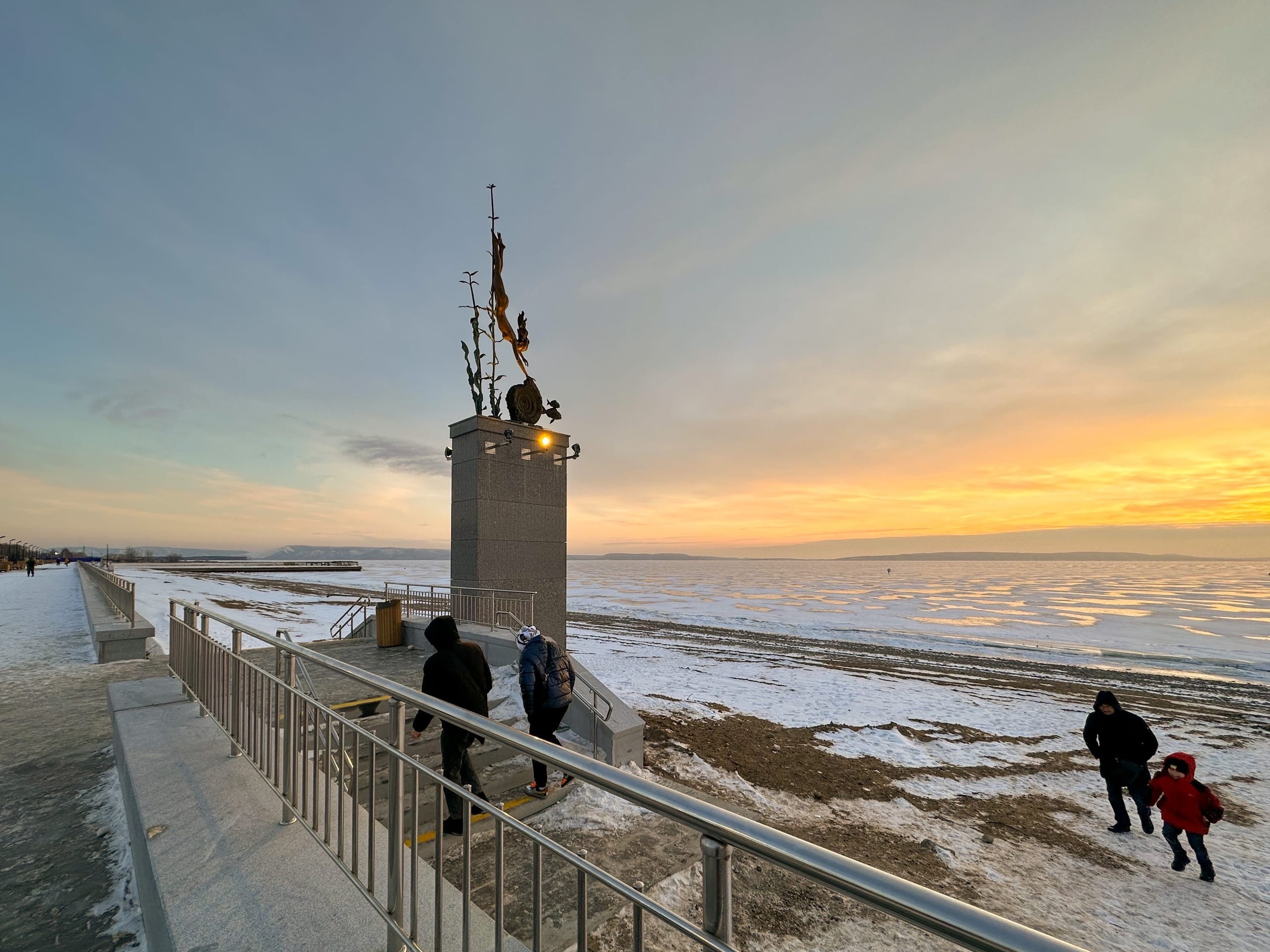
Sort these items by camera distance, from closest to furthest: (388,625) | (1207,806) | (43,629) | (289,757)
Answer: (289,757), (1207,806), (388,625), (43,629)

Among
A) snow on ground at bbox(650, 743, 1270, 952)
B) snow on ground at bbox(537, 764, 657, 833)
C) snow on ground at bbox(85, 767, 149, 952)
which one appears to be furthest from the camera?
snow on ground at bbox(537, 764, 657, 833)

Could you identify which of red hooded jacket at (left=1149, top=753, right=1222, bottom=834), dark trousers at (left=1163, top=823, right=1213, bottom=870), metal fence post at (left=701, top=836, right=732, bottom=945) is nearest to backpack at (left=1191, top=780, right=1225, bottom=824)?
red hooded jacket at (left=1149, top=753, right=1222, bottom=834)

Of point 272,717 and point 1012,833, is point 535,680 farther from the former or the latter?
point 1012,833

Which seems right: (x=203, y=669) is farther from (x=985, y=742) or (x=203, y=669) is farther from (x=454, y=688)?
(x=985, y=742)

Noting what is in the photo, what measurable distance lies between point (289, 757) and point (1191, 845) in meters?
9.07

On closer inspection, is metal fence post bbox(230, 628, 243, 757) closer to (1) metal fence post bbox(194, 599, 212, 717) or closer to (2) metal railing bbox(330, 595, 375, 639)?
(1) metal fence post bbox(194, 599, 212, 717)

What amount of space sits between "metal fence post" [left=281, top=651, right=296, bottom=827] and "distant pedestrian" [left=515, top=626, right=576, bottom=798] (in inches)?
116

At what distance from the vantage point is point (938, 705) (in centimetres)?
1434

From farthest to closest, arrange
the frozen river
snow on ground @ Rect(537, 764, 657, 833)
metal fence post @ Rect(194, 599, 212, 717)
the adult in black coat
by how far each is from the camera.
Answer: the frozen river
the adult in black coat
snow on ground @ Rect(537, 764, 657, 833)
metal fence post @ Rect(194, 599, 212, 717)

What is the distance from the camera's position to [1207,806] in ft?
20.6

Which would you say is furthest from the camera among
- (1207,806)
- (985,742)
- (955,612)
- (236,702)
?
(955,612)

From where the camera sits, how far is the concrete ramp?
103 inches

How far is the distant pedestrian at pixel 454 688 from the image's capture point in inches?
200

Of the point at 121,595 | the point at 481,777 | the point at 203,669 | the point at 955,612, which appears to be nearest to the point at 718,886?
the point at 203,669
